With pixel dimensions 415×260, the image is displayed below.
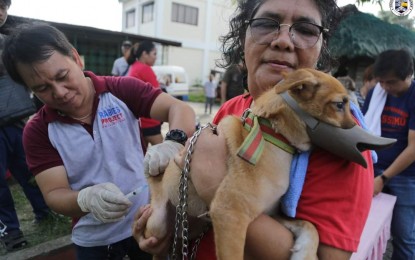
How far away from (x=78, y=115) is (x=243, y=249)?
136cm

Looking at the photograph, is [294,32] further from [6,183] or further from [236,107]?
[6,183]

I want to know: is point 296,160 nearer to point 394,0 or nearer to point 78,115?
point 78,115

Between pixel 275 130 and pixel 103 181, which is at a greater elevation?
pixel 275 130

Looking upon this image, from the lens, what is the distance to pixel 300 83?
1341 millimetres

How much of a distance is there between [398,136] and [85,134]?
321 centimetres

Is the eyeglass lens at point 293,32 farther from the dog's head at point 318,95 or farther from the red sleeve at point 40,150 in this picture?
the red sleeve at point 40,150

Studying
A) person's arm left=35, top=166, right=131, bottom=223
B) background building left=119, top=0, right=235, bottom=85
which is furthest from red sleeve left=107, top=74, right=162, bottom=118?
background building left=119, top=0, right=235, bottom=85

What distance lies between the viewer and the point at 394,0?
6.48m

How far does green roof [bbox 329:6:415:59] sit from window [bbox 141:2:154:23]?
24826mm

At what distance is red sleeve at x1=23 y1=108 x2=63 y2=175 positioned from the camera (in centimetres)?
188

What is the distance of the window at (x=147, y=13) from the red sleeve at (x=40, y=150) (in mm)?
30507

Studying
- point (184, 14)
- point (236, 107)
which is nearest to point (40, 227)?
point (236, 107)

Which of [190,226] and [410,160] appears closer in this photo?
[190,226]

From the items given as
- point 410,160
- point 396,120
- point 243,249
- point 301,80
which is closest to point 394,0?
point 396,120
